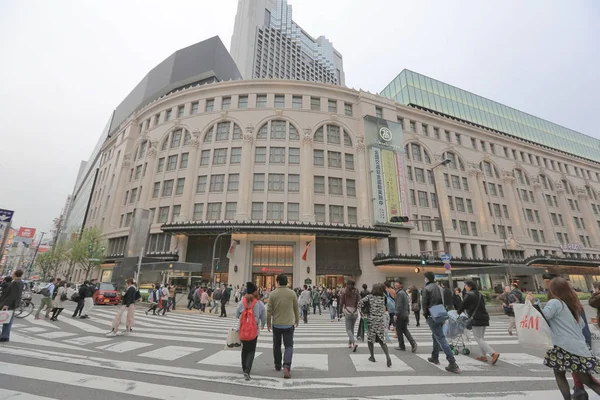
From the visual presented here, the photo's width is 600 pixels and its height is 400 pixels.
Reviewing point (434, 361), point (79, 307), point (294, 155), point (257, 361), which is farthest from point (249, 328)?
point (294, 155)

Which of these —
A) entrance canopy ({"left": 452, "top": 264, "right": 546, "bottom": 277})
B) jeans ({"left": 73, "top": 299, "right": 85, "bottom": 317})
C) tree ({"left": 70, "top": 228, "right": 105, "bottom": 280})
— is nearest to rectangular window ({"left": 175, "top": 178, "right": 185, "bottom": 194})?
tree ({"left": 70, "top": 228, "right": 105, "bottom": 280})

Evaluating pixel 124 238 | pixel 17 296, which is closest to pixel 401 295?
pixel 17 296

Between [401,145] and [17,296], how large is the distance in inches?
1483

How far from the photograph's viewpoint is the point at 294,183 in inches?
1303

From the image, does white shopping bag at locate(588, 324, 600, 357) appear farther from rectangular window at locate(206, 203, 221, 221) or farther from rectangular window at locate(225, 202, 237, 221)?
rectangular window at locate(206, 203, 221, 221)

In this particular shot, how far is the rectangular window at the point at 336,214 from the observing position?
106 feet

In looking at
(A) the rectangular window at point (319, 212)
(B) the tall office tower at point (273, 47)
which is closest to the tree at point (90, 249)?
(A) the rectangular window at point (319, 212)

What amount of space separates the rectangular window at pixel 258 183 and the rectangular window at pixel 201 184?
633cm

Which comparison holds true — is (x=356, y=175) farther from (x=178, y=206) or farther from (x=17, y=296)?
(x=17, y=296)

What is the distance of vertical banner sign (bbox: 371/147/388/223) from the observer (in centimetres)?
3203

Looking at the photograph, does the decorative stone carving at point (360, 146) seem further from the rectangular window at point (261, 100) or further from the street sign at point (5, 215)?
the street sign at point (5, 215)

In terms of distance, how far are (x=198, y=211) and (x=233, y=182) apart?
544 centimetres

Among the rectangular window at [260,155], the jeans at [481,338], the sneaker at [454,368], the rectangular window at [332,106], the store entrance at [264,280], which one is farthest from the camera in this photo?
the rectangular window at [332,106]

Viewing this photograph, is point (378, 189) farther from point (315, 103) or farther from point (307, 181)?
point (315, 103)
